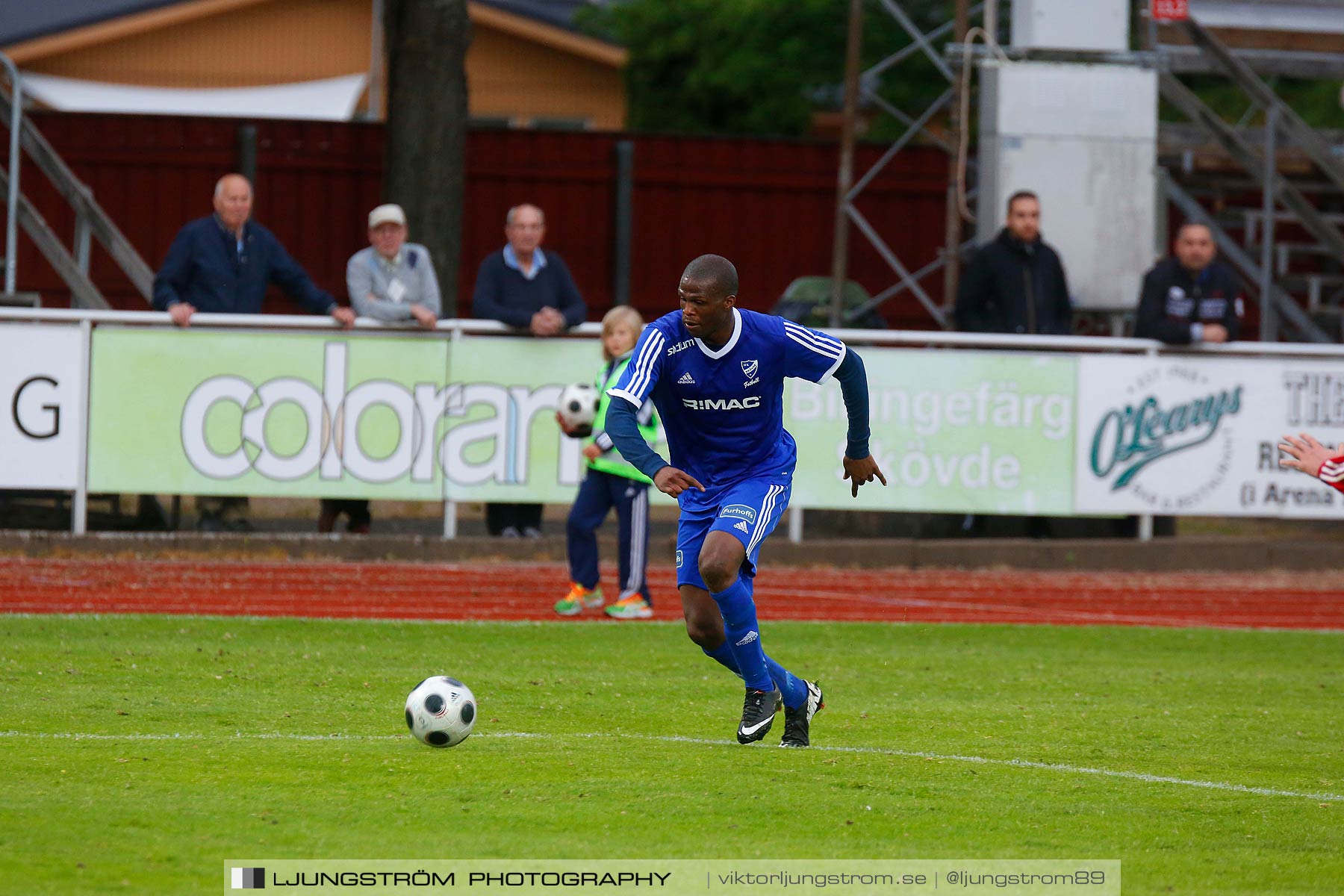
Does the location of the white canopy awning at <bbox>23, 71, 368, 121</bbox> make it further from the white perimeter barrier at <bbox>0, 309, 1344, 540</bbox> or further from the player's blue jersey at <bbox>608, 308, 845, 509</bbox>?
the player's blue jersey at <bbox>608, 308, 845, 509</bbox>

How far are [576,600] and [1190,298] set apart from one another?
6411 mm

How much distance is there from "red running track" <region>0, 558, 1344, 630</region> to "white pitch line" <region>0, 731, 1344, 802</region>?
4.32m

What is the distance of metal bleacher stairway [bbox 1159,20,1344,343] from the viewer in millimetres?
19641

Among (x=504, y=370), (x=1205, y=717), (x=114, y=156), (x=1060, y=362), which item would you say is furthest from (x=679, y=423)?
(x=114, y=156)

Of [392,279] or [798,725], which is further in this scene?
[392,279]

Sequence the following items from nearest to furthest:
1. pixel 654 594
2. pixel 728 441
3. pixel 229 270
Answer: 1. pixel 728 441
2. pixel 654 594
3. pixel 229 270

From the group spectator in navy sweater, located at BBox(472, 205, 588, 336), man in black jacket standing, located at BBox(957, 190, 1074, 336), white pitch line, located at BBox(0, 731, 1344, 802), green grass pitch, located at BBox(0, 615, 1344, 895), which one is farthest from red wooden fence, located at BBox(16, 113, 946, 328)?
white pitch line, located at BBox(0, 731, 1344, 802)

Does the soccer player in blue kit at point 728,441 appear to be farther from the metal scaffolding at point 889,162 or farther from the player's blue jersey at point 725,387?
the metal scaffolding at point 889,162

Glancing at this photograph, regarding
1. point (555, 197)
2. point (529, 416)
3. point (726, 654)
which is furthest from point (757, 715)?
point (555, 197)

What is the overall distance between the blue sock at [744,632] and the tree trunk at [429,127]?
11.5 m

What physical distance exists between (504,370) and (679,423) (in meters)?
6.97

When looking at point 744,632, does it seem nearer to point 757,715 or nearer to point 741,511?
point 757,715

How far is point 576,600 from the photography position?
12.4m

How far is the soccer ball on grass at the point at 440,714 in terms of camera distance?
7.31 metres
